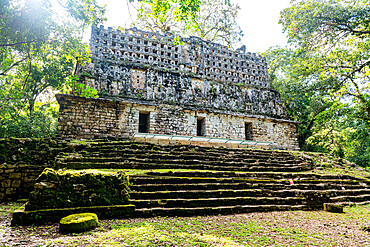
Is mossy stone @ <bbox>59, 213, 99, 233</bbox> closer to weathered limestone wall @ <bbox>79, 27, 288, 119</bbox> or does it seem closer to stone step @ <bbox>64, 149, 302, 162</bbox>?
stone step @ <bbox>64, 149, 302, 162</bbox>

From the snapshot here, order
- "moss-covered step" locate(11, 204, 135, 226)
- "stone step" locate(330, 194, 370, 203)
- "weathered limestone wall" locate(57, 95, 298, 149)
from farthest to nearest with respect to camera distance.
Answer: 1. "weathered limestone wall" locate(57, 95, 298, 149)
2. "stone step" locate(330, 194, 370, 203)
3. "moss-covered step" locate(11, 204, 135, 226)

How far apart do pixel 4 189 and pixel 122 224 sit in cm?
553

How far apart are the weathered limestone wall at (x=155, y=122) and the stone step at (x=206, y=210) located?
7592mm

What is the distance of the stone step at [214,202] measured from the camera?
497cm

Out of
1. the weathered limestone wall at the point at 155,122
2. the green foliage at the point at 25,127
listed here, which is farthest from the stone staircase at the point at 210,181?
the green foliage at the point at 25,127

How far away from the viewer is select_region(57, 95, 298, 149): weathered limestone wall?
11.1 meters

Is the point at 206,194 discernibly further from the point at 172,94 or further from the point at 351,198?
the point at 172,94

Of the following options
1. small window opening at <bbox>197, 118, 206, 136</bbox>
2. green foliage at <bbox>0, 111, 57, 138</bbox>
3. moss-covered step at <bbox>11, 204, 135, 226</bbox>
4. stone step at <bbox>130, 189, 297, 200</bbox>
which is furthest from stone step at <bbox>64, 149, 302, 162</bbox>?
green foliage at <bbox>0, 111, 57, 138</bbox>

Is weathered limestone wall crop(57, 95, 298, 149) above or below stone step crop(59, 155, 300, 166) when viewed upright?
above

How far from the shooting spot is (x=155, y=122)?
12.5 metres

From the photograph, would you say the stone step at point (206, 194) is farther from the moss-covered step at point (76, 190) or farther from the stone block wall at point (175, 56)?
the stone block wall at point (175, 56)

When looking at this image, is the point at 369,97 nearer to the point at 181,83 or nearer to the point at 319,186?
the point at 319,186

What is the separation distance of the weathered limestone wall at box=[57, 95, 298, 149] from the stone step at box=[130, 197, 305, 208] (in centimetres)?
732

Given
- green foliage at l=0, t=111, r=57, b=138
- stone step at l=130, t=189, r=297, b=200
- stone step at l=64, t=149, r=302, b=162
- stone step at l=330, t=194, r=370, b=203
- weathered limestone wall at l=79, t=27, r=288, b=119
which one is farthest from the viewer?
weathered limestone wall at l=79, t=27, r=288, b=119
